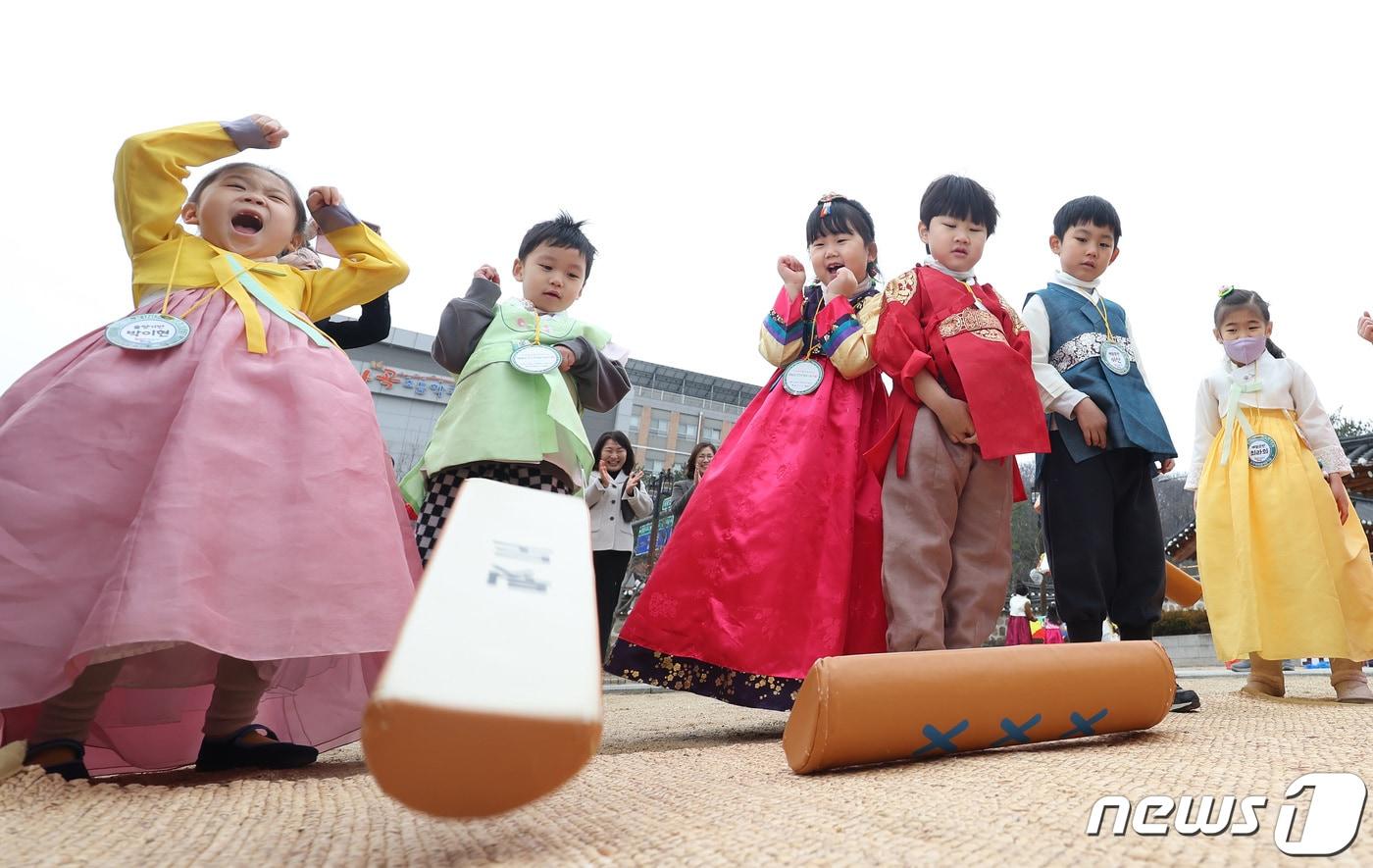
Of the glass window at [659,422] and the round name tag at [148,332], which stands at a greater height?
the round name tag at [148,332]

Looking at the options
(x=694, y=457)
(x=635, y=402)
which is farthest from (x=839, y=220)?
(x=635, y=402)

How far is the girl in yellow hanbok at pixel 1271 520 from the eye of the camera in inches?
112

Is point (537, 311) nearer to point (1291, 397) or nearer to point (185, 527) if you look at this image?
point (185, 527)

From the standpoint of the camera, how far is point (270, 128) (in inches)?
77.3

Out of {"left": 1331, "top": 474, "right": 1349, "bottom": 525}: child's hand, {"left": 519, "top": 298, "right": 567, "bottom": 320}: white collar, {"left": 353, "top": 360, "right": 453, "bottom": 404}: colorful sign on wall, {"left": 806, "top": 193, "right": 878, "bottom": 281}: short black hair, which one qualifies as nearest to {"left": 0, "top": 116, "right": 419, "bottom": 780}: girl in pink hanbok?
{"left": 519, "top": 298, "right": 567, "bottom": 320}: white collar

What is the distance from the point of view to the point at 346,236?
6.79ft

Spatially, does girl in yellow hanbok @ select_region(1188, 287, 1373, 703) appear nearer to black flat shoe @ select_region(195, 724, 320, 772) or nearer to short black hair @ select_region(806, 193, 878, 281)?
short black hair @ select_region(806, 193, 878, 281)

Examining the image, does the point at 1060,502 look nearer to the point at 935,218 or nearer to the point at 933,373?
the point at 933,373

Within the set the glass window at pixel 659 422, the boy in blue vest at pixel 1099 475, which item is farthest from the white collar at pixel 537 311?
the glass window at pixel 659 422

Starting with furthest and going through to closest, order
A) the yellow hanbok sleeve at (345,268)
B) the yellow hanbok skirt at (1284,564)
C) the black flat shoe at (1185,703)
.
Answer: the yellow hanbok skirt at (1284,564)
the black flat shoe at (1185,703)
the yellow hanbok sleeve at (345,268)

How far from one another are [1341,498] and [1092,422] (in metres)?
1.42

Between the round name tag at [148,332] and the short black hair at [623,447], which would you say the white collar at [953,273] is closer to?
the round name tag at [148,332]

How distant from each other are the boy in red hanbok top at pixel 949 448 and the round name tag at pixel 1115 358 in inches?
14.2

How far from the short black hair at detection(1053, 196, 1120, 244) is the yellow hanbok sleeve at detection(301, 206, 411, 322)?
7.01 ft
